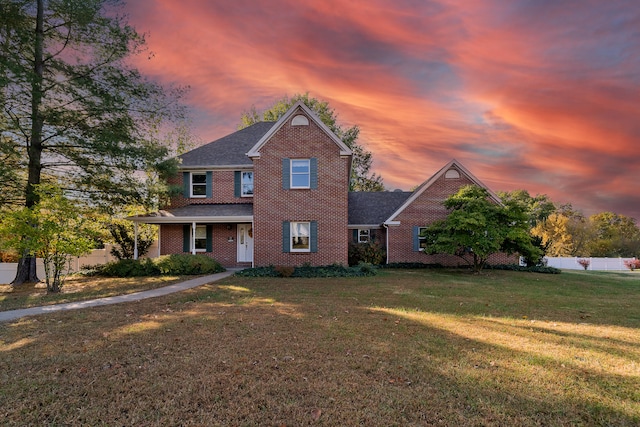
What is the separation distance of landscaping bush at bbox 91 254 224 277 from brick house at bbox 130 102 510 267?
7.35 feet

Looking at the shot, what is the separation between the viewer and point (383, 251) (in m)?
20.7

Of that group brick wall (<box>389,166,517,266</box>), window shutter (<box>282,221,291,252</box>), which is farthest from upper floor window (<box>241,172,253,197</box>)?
brick wall (<box>389,166,517,266</box>)

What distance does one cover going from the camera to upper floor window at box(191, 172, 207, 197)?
19.3 m

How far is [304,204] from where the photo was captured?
17172 millimetres

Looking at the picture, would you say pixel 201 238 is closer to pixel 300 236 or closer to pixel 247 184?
pixel 247 184

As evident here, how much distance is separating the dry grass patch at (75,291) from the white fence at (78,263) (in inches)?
133

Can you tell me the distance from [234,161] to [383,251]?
10.7 meters

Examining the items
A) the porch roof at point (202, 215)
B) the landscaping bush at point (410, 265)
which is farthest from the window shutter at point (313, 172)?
the landscaping bush at point (410, 265)

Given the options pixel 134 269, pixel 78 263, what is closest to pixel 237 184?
pixel 134 269

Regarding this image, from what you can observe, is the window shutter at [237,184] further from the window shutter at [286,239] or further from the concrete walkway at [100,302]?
the concrete walkway at [100,302]

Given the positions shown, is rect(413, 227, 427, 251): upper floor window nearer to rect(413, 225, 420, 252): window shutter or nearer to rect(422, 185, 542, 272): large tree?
rect(413, 225, 420, 252): window shutter

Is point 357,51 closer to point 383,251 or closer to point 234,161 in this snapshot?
point 234,161

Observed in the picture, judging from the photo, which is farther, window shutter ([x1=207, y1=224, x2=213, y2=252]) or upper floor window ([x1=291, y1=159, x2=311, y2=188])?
window shutter ([x1=207, y1=224, x2=213, y2=252])

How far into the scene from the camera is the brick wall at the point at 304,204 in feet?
56.2
